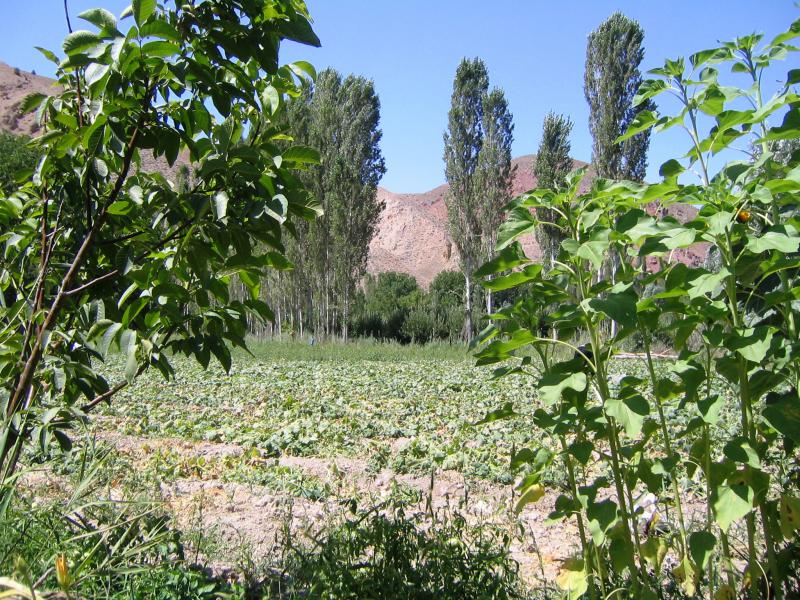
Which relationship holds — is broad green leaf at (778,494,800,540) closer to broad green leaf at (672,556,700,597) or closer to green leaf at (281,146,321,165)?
broad green leaf at (672,556,700,597)

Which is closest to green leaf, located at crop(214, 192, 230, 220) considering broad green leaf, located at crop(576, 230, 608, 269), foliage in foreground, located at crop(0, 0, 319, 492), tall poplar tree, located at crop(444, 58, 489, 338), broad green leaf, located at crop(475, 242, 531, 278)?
foliage in foreground, located at crop(0, 0, 319, 492)

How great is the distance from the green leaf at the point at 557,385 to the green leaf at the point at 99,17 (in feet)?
3.86

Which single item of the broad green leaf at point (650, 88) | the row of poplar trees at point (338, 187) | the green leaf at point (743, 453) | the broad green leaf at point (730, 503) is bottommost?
the broad green leaf at point (730, 503)

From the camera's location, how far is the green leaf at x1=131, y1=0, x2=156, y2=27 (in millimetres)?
1257

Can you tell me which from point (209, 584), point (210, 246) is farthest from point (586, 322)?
point (209, 584)

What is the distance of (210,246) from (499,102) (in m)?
24.6

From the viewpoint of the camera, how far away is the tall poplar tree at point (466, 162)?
78.5 ft

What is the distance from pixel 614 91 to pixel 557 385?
2219 centimetres

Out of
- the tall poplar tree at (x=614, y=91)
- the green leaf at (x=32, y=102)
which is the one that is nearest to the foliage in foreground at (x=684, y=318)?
the green leaf at (x=32, y=102)

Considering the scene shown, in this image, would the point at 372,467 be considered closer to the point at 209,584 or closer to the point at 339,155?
the point at 209,584

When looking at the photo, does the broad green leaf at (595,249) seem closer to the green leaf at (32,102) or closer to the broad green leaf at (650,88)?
the broad green leaf at (650,88)

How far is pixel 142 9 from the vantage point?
4.17 ft

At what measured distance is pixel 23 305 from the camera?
1.58 m

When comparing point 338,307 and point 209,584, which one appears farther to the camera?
point 338,307
